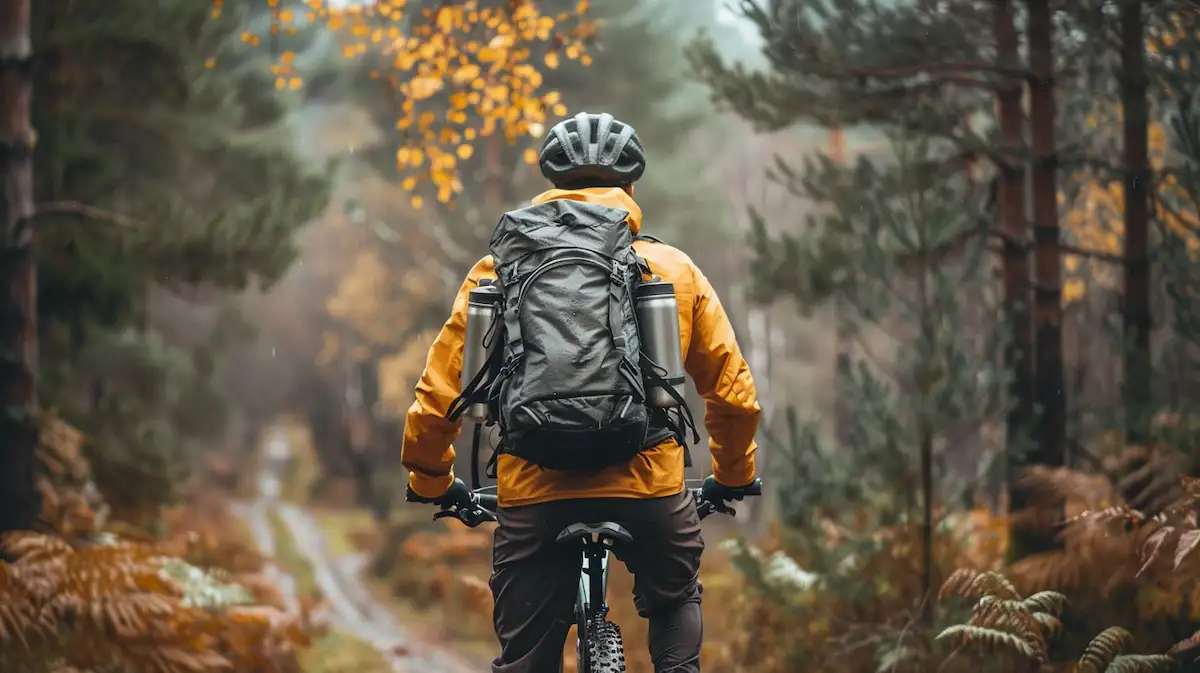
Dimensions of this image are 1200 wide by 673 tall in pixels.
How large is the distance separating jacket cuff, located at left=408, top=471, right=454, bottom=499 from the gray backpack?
0.40 m

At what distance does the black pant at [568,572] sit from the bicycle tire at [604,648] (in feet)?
0.32

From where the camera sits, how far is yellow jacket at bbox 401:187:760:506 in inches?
148

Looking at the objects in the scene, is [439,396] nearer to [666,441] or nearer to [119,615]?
[666,441]

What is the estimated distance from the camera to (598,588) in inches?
157

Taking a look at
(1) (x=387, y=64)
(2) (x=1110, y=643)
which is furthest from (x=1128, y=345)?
(1) (x=387, y=64)

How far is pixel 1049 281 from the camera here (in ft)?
27.0

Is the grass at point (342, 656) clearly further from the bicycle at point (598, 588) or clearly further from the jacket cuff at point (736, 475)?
the jacket cuff at point (736, 475)

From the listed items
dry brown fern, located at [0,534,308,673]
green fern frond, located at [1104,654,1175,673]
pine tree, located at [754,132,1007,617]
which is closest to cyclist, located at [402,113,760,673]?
green fern frond, located at [1104,654,1175,673]

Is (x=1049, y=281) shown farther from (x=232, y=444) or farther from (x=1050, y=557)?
(x=232, y=444)

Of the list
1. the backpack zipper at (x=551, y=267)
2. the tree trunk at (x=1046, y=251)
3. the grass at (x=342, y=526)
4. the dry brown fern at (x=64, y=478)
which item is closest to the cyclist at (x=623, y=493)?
the backpack zipper at (x=551, y=267)

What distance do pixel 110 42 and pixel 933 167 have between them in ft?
21.2

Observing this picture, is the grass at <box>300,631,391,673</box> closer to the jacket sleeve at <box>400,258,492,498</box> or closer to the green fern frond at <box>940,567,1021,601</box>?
the green fern frond at <box>940,567,1021,601</box>

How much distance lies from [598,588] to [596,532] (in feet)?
1.31

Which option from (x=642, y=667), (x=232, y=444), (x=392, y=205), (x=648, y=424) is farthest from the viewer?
(x=232, y=444)
